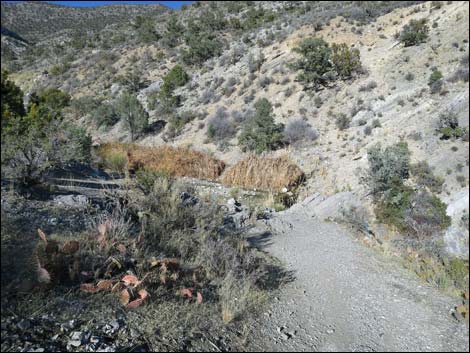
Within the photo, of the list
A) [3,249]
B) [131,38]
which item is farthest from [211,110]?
[131,38]

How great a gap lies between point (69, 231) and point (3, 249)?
960mm

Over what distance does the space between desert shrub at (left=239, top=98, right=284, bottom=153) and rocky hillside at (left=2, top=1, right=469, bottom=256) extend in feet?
1.14

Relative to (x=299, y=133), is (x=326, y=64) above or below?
above

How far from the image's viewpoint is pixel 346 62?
16.6 m

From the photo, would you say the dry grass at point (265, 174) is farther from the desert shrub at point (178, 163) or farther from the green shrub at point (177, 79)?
the green shrub at point (177, 79)

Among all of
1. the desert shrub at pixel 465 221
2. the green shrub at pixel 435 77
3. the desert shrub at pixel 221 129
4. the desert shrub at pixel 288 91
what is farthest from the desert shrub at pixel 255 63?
the desert shrub at pixel 465 221

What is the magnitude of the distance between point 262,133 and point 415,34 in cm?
819

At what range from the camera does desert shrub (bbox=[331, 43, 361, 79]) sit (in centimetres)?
1653

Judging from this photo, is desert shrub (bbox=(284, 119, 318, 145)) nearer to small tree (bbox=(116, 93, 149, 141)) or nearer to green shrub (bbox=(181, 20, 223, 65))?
small tree (bbox=(116, 93, 149, 141))

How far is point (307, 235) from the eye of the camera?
7.45 m

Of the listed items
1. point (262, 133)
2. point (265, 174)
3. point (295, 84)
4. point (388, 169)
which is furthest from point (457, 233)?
point (295, 84)

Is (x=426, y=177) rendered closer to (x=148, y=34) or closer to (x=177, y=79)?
(x=177, y=79)

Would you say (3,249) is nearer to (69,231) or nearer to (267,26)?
(69,231)

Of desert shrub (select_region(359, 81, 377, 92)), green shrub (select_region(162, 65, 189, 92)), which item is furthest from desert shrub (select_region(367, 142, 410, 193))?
green shrub (select_region(162, 65, 189, 92))
